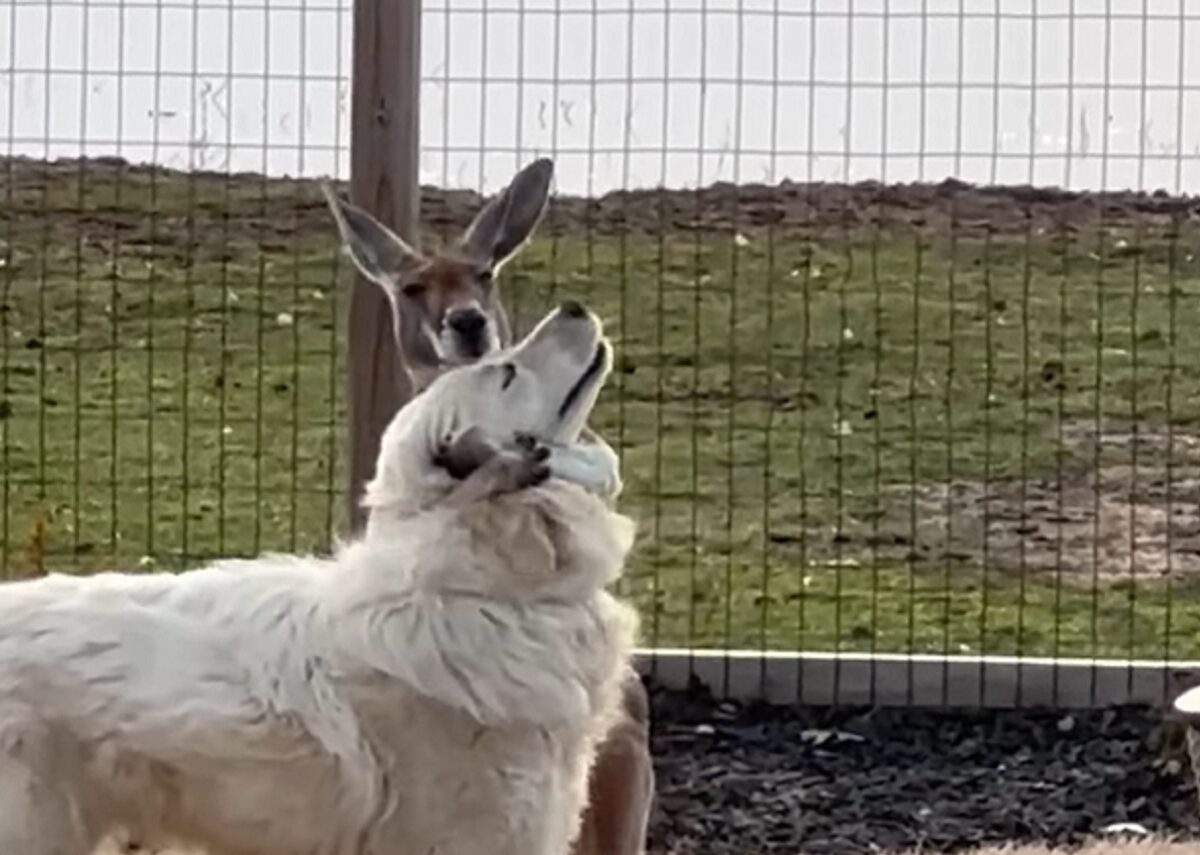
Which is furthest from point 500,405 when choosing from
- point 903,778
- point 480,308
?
point 903,778

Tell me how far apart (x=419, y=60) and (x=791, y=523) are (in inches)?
118

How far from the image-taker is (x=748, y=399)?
408 inches

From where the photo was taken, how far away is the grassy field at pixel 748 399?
9.30 metres

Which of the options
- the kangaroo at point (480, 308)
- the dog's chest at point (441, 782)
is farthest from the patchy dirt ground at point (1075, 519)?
the dog's chest at point (441, 782)

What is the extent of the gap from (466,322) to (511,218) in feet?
1.34

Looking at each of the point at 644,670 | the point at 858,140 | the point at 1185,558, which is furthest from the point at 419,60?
the point at 1185,558

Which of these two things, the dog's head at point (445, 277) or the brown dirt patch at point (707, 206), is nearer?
the dog's head at point (445, 277)

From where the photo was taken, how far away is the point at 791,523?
9.95 m

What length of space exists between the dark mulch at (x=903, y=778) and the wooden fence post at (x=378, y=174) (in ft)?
4.09

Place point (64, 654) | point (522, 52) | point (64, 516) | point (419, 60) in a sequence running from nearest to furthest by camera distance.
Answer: point (64, 654) → point (419, 60) → point (522, 52) → point (64, 516)

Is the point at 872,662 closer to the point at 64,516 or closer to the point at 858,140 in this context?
the point at 858,140

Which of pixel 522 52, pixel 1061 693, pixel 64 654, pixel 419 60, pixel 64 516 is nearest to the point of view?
pixel 64 654

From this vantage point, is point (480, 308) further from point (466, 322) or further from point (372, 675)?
point (372, 675)

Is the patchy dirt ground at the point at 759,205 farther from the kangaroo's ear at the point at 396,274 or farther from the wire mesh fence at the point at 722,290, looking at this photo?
the kangaroo's ear at the point at 396,274
